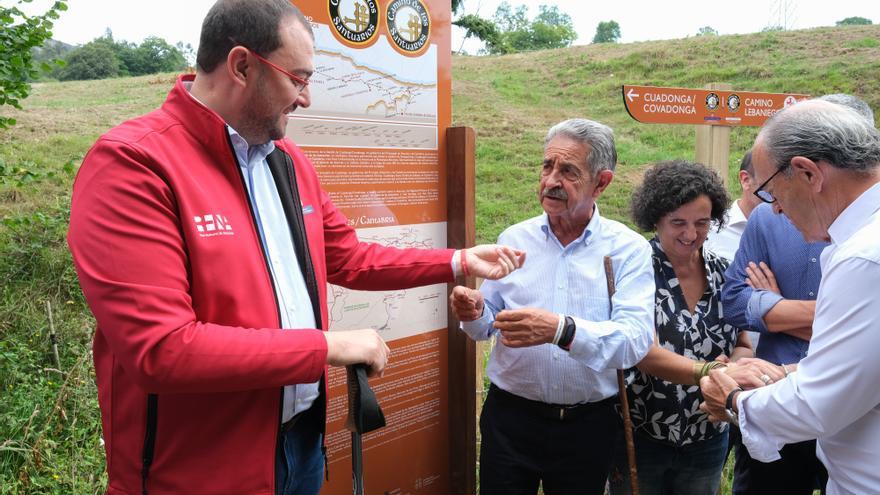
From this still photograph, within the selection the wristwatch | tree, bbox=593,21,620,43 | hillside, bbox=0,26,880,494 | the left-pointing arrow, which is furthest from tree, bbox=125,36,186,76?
tree, bbox=593,21,620,43

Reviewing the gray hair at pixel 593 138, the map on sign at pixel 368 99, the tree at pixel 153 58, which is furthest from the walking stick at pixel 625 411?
the tree at pixel 153 58

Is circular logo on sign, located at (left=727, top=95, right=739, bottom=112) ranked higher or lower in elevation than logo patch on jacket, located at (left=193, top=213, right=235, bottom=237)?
higher

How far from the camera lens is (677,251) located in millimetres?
2787

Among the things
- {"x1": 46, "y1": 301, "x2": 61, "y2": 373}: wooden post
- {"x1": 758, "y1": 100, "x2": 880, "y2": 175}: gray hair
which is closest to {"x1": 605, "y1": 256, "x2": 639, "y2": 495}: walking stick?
{"x1": 758, "y1": 100, "x2": 880, "y2": 175}: gray hair

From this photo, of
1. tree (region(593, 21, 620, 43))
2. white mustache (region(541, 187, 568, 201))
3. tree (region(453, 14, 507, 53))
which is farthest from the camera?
tree (region(593, 21, 620, 43))

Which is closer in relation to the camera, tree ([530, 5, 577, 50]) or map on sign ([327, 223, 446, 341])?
map on sign ([327, 223, 446, 341])

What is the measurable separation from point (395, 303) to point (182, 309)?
1.54 m

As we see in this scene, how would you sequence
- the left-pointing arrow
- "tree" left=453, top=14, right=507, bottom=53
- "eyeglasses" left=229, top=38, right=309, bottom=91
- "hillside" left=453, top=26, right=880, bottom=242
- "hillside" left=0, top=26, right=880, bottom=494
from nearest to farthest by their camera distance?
"eyeglasses" left=229, top=38, right=309, bottom=91 → "hillside" left=0, top=26, right=880, bottom=494 → the left-pointing arrow → "hillside" left=453, top=26, right=880, bottom=242 → "tree" left=453, top=14, right=507, bottom=53

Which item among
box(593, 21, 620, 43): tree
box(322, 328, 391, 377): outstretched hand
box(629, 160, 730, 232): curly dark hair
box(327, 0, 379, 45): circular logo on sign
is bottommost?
box(322, 328, 391, 377): outstretched hand

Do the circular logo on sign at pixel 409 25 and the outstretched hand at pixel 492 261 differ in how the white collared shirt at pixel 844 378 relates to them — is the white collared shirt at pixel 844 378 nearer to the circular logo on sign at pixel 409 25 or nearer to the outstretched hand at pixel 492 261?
the outstretched hand at pixel 492 261

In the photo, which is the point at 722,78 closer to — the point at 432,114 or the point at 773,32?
the point at 773,32

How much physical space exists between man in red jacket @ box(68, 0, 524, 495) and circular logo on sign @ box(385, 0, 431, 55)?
1.02m

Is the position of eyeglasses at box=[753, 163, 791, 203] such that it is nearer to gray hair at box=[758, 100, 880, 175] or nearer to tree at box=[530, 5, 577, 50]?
gray hair at box=[758, 100, 880, 175]

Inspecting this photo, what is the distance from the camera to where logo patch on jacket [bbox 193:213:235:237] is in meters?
1.57
